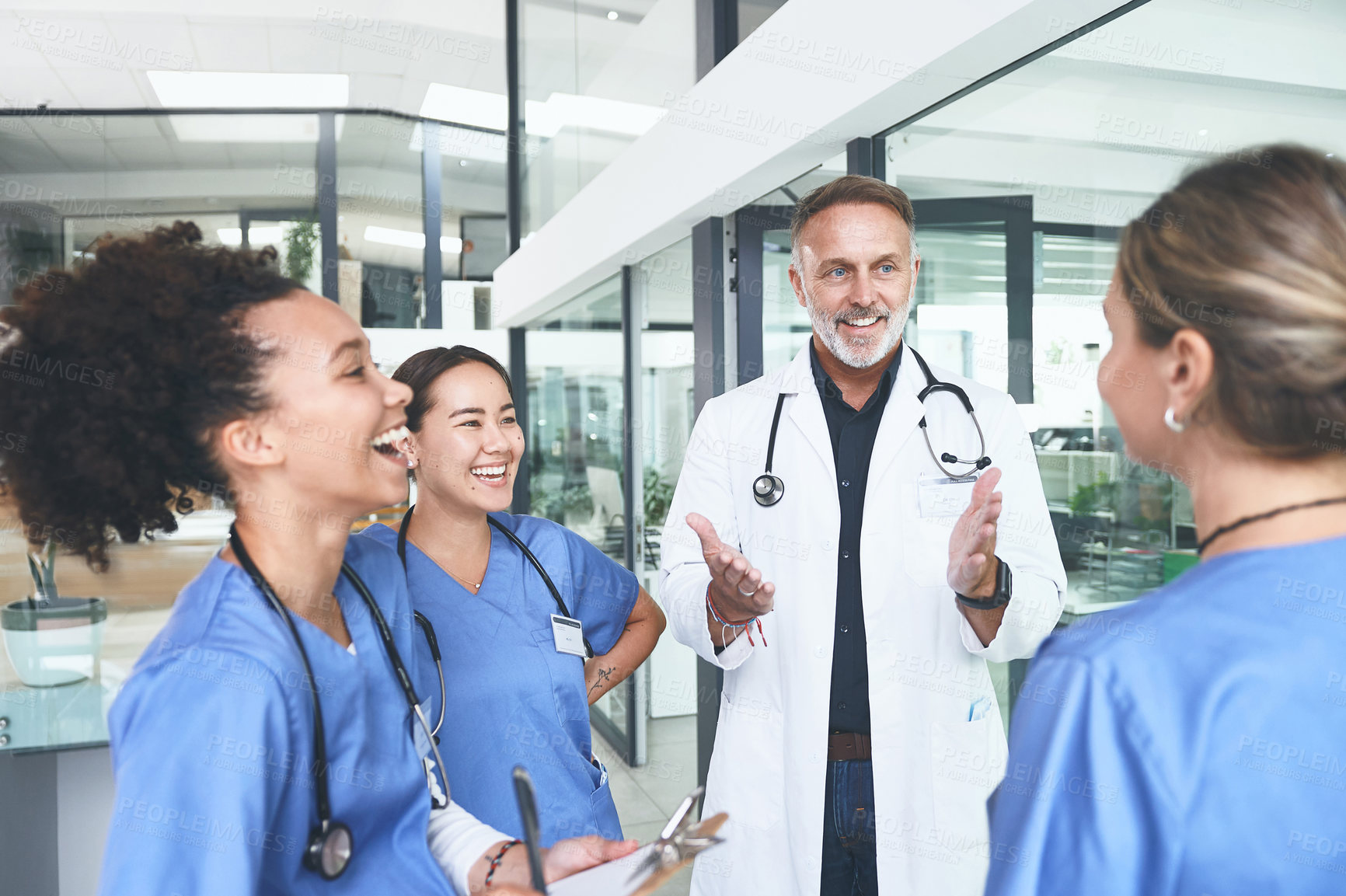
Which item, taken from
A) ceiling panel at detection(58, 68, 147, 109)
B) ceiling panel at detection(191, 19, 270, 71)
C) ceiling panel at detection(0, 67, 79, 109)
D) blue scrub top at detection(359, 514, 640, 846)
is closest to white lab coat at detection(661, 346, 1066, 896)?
blue scrub top at detection(359, 514, 640, 846)

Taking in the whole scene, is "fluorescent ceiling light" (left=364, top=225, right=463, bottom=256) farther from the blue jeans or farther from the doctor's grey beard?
the blue jeans

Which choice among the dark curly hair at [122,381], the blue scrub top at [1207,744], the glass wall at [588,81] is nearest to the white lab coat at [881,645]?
the blue scrub top at [1207,744]

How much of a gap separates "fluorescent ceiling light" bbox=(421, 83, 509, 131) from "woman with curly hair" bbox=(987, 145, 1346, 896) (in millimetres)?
7191

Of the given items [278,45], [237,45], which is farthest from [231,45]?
[278,45]

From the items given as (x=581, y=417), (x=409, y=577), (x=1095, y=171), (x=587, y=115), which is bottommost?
(x=409, y=577)

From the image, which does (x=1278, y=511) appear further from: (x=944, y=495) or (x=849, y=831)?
(x=849, y=831)

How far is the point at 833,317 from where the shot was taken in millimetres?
1720

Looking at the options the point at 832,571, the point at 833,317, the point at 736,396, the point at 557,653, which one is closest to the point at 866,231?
the point at 833,317

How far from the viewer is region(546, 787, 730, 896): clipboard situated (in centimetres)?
94

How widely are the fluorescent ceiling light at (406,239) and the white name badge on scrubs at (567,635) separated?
672cm

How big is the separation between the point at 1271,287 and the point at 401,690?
1.03 meters

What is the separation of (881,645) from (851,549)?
190 millimetres

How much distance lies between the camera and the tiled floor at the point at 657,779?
365 cm

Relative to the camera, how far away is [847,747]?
1609mm
